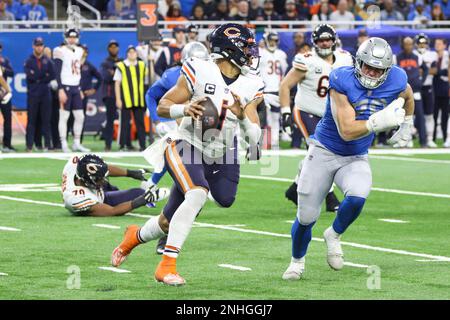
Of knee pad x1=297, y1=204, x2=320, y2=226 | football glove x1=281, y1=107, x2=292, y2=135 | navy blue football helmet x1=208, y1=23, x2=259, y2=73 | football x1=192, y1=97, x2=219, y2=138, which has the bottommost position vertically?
knee pad x1=297, y1=204, x2=320, y2=226

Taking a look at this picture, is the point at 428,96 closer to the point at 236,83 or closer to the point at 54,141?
the point at 54,141

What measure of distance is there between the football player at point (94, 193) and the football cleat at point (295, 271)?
10.9 feet

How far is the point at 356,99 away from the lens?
28.0 feet

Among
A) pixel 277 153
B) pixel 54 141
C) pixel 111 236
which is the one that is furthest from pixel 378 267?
pixel 54 141

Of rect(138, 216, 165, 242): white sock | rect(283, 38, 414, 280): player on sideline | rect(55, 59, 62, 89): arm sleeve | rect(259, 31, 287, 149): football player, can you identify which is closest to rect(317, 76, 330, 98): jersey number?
rect(283, 38, 414, 280): player on sideline

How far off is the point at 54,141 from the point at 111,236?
390 inches

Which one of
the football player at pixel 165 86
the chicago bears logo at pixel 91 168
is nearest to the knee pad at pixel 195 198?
the football player at pixel 165 86

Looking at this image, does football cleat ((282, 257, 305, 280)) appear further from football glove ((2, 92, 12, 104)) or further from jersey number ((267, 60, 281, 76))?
jersey number ((267, 60, 281, 76))

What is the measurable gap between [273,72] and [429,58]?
278cm

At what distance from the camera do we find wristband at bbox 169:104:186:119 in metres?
8.22

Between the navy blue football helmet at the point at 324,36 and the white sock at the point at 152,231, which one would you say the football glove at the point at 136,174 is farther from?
the white sock at the point at 152,231

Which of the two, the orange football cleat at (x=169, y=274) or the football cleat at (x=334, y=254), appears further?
the football cleat at (x=334, y=254)

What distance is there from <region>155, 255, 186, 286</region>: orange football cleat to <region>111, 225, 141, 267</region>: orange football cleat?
64 cm

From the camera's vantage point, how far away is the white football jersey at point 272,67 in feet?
68.9
